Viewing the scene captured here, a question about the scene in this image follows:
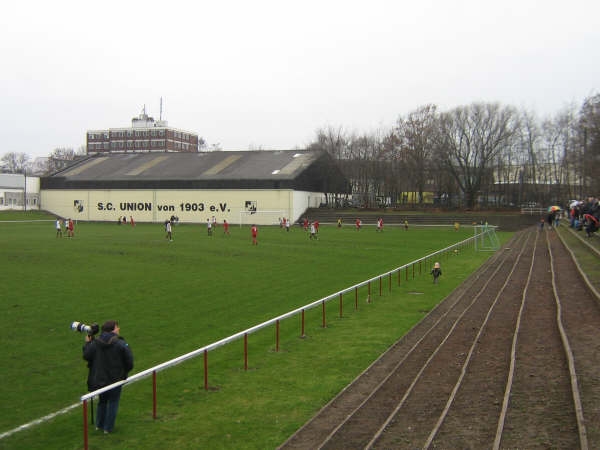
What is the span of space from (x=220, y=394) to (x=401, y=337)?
5.69m

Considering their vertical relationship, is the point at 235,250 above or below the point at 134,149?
below

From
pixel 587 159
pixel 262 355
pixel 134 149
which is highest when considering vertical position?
pixel 134 149

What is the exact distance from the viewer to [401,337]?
13.6 m

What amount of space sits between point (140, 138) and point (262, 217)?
293 ft

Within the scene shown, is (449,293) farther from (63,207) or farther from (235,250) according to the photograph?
(63,207)

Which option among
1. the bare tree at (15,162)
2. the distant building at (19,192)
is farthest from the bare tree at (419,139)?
the bare tree at (15,162)

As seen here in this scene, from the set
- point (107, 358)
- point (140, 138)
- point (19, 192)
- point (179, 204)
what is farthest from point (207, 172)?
point (140, 138)

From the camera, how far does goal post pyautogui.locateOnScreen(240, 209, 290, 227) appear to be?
218 ft

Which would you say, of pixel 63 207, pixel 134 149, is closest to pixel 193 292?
pixel 63 207

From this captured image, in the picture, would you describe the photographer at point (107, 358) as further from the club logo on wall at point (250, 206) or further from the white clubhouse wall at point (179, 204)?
the club logo on wall at point (250, 206)

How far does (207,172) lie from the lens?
7275 cm

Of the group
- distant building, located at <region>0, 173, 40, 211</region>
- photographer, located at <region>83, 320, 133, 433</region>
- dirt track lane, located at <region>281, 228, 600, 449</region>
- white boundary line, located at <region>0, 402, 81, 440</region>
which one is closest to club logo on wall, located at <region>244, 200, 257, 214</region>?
distant building, located at <region>0, 173, 40, 211</region>

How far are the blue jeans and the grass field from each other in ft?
0.71

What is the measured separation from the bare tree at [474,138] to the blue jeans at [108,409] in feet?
234
